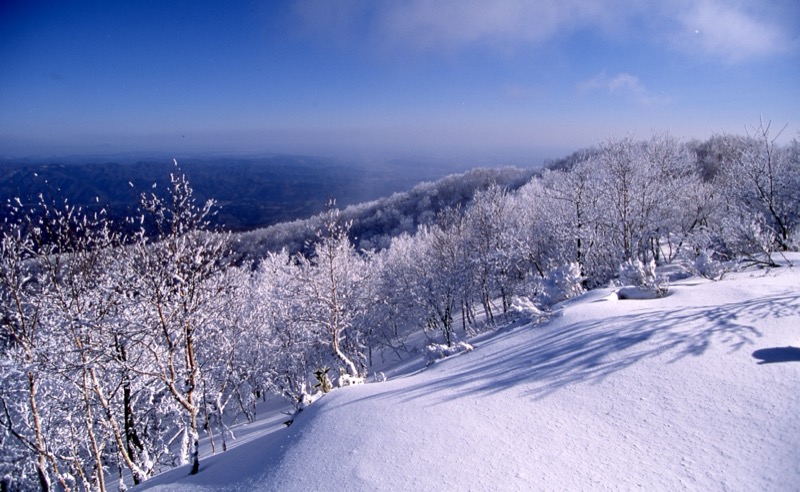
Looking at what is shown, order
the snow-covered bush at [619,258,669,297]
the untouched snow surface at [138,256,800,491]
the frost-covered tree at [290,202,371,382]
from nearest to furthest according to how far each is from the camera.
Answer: the untouched snow surface at [138,256,800,491] → the snow-covered bush at [619,258,669,297] → the frost-covered tree at [290,202,371,382]

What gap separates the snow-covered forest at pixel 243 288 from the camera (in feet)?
24.1

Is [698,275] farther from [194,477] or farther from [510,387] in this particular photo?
[194,477]

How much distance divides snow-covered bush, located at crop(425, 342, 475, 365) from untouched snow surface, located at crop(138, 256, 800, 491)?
1.26m

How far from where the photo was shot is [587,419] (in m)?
4.03

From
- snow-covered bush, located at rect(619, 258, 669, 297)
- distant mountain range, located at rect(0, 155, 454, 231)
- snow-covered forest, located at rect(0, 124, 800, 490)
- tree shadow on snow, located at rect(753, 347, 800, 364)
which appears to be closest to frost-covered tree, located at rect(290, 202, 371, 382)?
snow-covered forest, located at rect(0, 124, 800, 490)

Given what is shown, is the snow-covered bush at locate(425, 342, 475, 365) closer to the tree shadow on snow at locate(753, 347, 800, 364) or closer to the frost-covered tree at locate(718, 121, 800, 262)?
the tree shadow on snow at locate(753, 347, 800, 364)

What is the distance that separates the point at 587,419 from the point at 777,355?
8.13ft

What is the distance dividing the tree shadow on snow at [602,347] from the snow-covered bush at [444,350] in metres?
1.11

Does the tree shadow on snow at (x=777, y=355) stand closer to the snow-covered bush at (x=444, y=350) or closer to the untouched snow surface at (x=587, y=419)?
the untouched snow surface at (x=587, y=419)

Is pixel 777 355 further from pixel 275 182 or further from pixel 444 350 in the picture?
pixel 275 182

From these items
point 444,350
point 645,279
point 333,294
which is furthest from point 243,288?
point 645,279

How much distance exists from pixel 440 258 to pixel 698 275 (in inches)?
631

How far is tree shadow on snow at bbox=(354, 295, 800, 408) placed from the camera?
16.0 feet

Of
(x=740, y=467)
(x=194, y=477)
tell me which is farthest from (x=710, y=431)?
(x=194, y=477)
